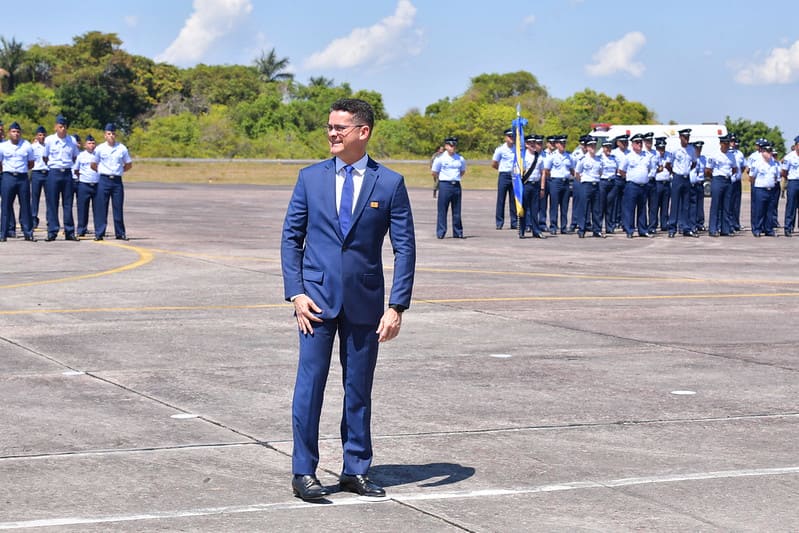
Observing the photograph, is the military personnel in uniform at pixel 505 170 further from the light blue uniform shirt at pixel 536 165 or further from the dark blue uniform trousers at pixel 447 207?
the dark blue uniform trousers at pixel 447 207

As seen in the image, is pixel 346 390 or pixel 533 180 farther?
pixel 533 180

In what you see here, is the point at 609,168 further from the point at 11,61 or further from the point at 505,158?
the point at 11,61

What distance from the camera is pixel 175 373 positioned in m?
10.4

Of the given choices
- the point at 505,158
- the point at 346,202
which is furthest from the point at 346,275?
the point at 505,158

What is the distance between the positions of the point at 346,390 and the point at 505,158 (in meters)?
21.8

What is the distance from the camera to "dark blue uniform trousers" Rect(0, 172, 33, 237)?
75.9 ft

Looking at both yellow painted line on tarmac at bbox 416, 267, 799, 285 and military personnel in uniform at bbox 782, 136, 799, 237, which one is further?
military personnel in uniform at bbox 782, 136, 799, 237

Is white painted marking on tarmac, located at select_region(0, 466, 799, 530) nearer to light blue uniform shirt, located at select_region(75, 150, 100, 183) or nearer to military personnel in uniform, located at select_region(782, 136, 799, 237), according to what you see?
light blue uniform shirt, located at select_region(75, 150, 100, 183)

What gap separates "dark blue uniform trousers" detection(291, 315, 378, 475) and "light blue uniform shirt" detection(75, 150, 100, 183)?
60.0ft

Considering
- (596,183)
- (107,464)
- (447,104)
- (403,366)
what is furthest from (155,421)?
(447,104)

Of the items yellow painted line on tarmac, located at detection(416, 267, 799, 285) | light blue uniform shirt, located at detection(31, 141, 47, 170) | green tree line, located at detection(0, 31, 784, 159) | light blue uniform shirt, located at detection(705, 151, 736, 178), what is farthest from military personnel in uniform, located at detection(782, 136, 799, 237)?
green tree line, located at detection(0, 31, 784, 159)

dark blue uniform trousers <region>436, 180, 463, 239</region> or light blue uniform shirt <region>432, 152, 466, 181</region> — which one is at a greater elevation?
light blue uniform shirt <region>432, 152, 466, 181</region>

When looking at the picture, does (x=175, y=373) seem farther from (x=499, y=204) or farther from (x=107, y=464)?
(x=499, y=204)

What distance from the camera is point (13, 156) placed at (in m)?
23.3
